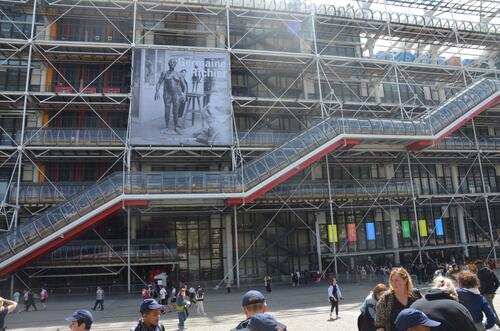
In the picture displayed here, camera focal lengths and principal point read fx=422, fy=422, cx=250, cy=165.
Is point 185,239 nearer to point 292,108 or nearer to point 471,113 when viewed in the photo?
point 292,108

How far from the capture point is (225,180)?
19.6 metres

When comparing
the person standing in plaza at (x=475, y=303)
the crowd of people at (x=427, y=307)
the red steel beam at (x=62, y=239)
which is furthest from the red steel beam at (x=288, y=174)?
the person standing in plaza at (x=475, y=303)

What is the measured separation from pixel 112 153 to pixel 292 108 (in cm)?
1062

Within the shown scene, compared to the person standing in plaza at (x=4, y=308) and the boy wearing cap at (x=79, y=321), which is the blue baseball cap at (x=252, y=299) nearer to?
the boy wearing cap at (x=79, y=321)

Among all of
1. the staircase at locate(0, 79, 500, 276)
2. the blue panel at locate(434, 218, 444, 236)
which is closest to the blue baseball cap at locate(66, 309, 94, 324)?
the staircase at locate(0, 79, 500, 276)

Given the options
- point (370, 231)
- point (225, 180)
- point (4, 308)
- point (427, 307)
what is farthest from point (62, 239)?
point (370, 231)

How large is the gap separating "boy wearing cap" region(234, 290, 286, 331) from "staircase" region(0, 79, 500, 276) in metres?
15.8

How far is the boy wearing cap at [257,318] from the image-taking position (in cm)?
306

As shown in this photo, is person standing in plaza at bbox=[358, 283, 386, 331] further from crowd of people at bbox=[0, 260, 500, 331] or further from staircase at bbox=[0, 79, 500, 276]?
staircase at bbox=[0, 79, 500, 276]

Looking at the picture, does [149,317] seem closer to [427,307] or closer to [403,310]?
[403,310]

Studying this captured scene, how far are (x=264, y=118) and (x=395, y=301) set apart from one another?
2309 cm

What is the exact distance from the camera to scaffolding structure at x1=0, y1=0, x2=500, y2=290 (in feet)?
72.1

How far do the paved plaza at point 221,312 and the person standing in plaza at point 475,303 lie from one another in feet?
19.6

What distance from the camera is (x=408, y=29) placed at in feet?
89.7
